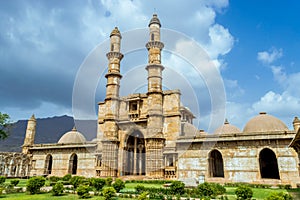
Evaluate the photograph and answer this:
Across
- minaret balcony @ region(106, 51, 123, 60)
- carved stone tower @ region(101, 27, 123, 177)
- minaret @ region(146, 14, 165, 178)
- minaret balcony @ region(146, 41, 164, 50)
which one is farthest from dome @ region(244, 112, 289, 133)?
minaret balcony @ region(106, 51, 123, 60)

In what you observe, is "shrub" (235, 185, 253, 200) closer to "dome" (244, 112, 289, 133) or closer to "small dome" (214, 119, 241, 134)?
"dome" (244, 112, 289, 133)

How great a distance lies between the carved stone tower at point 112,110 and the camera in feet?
86.1

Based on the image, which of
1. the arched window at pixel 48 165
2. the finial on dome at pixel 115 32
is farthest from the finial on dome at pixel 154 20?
the arched window at pixel 48 165

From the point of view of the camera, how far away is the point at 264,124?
24.6 m

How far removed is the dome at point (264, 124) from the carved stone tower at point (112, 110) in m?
15.7

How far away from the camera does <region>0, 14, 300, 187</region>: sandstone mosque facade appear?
68.2ft

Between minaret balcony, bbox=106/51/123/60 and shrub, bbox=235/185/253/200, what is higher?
minaret balcony, bbox=106/51/123/60

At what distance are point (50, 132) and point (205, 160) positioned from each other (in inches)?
3549

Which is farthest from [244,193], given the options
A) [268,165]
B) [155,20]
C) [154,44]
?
[155,20]

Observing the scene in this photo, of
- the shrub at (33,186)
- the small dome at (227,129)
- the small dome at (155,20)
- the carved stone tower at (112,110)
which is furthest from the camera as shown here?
the small dome at (155,20)

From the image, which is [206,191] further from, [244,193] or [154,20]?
[154,20]

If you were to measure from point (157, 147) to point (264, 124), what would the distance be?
12.1 m

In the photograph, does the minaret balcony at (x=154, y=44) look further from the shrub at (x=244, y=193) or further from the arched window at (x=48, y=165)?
the arched window at (x=48, y=165)

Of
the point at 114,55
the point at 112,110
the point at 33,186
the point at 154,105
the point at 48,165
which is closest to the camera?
the point at 33,186
